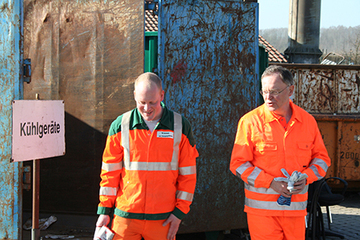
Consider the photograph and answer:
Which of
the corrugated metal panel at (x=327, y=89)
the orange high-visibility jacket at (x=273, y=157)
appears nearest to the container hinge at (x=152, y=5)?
the orange high-visibility jacket at (x=273, y=157)

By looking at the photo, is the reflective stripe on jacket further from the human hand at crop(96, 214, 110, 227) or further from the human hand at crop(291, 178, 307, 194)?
the human hand at crop(291, 178, 307, 194)

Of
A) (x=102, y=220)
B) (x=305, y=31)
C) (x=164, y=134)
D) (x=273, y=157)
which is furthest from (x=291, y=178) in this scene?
(x=305, y=31)

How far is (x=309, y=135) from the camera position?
253cm

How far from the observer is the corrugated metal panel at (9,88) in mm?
2910

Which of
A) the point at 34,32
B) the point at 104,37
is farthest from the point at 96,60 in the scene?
the point at 34,32

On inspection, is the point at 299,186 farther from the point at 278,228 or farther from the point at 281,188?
the point at 278,228

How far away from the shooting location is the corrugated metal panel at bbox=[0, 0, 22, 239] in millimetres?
2910

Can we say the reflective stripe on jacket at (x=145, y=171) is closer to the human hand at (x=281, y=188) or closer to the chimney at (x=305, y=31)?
the human hand at (x=281, y=188)

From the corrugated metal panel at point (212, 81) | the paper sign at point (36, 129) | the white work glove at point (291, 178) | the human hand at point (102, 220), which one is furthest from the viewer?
the corrugated metal panel at point (212, 81)

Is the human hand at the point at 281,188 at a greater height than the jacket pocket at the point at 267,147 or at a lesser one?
lesser

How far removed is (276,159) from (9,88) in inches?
91.0

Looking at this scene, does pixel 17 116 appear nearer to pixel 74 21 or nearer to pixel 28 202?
pixel 74 21

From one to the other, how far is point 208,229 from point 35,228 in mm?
1900

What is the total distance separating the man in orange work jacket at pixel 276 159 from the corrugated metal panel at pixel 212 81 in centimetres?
117
